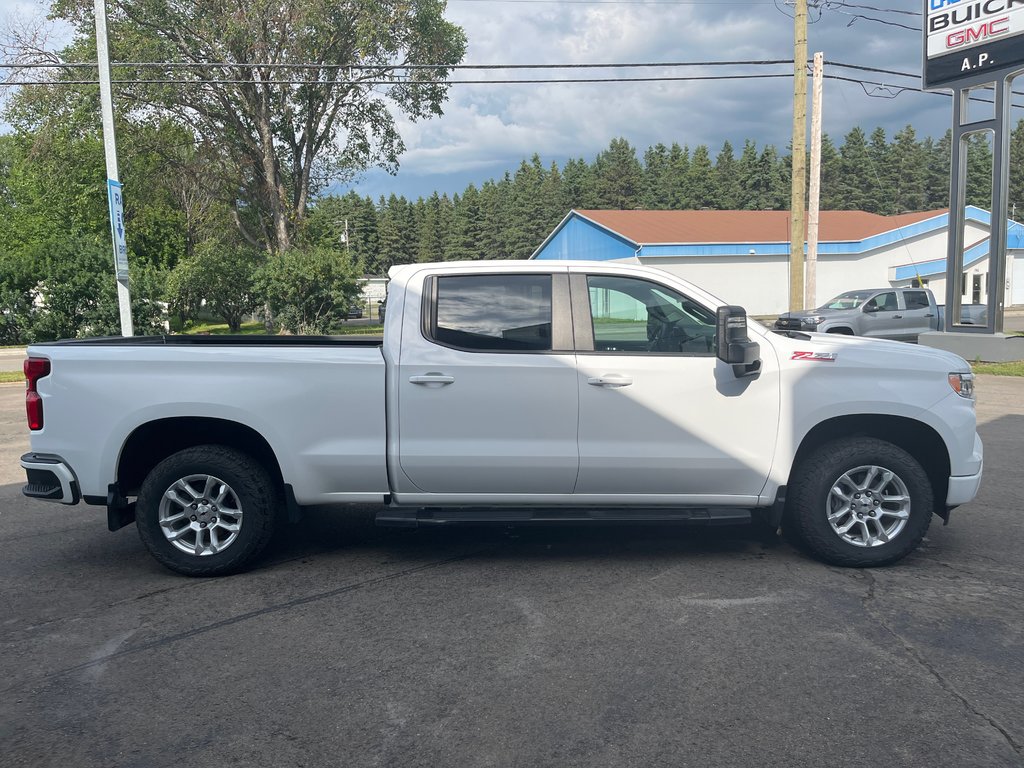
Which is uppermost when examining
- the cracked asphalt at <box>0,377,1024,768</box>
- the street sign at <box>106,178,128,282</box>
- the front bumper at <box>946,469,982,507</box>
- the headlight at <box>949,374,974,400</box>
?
the street sign at <box>106,178,128,282</box>

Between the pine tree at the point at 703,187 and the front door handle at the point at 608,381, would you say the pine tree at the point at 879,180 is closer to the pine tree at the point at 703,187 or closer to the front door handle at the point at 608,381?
the pine tree at the point at 703,187

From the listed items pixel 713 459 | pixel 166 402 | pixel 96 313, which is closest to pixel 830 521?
pixel 713 459

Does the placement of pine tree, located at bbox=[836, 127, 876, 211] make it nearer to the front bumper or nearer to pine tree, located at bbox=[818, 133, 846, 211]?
pine tree, located at bbox=[818, 133, 846, 211]

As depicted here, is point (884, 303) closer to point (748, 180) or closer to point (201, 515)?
point (201, 515)

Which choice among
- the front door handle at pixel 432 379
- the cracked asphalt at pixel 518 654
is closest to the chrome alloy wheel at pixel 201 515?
the cracked asphalt at pixel 518 654

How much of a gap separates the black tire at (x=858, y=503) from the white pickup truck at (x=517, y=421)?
0.04 feet

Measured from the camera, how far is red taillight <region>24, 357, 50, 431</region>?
17.3 feet

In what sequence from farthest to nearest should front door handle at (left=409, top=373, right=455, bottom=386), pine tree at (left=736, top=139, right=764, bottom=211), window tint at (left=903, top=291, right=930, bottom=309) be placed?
1. pine tree at (left=736, top=139, right=764, bottom=211)
2. window tint at (left=903, top=291, right=930, bottom=309)
3. front door handle at (left=409, top=373, right=455, bottom=386)

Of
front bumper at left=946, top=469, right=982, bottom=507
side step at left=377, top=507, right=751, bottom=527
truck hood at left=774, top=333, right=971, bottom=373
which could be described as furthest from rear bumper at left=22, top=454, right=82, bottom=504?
front bumper at left=946, top=469, right=982, bottom=507

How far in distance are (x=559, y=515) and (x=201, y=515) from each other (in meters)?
2.21

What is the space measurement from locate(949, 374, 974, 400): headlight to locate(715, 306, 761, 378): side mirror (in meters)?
1.29

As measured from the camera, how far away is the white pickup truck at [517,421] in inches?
206

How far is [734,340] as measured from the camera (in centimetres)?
511

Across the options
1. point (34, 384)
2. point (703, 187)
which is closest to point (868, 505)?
point (34, 384)
